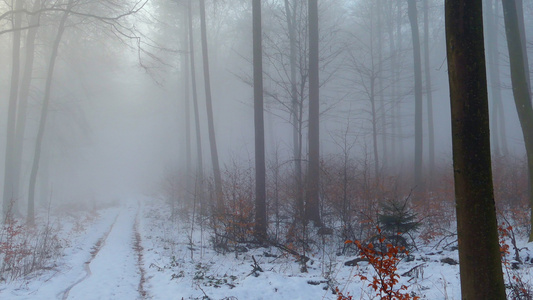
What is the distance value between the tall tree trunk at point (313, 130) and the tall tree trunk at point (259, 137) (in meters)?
1.31

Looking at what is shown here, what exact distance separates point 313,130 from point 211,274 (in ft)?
18.8

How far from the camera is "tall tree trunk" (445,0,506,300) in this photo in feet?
10.3

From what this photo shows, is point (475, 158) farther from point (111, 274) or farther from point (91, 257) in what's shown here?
point (91, 257)

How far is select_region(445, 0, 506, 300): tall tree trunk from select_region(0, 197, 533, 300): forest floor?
166cm

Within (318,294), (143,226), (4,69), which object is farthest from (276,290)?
(4,69)

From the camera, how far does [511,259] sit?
6.51 meters

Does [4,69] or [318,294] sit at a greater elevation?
[4,69]

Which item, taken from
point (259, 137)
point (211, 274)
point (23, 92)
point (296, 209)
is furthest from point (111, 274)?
point (23, 92)

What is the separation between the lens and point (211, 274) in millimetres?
7250

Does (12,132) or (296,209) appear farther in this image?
(12,132)

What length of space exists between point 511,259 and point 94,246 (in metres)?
10.5

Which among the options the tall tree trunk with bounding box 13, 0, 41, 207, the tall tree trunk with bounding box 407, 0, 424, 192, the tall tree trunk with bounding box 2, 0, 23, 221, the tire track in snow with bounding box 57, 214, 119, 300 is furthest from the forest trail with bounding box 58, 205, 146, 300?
the tall tree trunk with bounding box 407, 0, 424, 192

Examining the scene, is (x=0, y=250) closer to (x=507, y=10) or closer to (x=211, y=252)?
(x=211, y=252)

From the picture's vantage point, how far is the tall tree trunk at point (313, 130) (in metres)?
10.5
